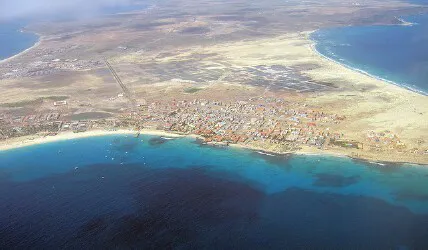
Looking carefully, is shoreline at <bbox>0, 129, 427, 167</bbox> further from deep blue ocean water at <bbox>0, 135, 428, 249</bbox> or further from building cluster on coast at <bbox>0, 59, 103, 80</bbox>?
building cluster on coast at <bbox>0, 59, 103, 80</bbox>

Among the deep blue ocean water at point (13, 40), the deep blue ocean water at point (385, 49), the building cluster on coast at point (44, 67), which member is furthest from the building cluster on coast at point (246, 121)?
the deep blue ocean water at point (13, 40)

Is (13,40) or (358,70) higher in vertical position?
(13,40)

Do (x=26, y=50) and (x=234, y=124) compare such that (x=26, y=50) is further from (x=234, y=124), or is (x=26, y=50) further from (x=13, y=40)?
(x=234, y=124)

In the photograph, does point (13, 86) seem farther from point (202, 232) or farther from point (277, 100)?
point (202, 232)

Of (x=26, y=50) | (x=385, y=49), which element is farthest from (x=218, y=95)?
(x=26, y=50)

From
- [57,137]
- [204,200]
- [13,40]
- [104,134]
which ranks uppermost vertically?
[13,40]

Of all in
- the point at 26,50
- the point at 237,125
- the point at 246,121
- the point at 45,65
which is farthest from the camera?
the point at 26,50

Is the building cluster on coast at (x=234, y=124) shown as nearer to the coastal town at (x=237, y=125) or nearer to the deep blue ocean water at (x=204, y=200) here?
the coastal town at (x=237, y=125)

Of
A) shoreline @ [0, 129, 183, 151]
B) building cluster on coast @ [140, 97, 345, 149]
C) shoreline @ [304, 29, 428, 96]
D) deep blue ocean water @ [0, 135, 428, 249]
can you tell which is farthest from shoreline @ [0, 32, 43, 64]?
shoreline @ [304, 29, 428, 96]
